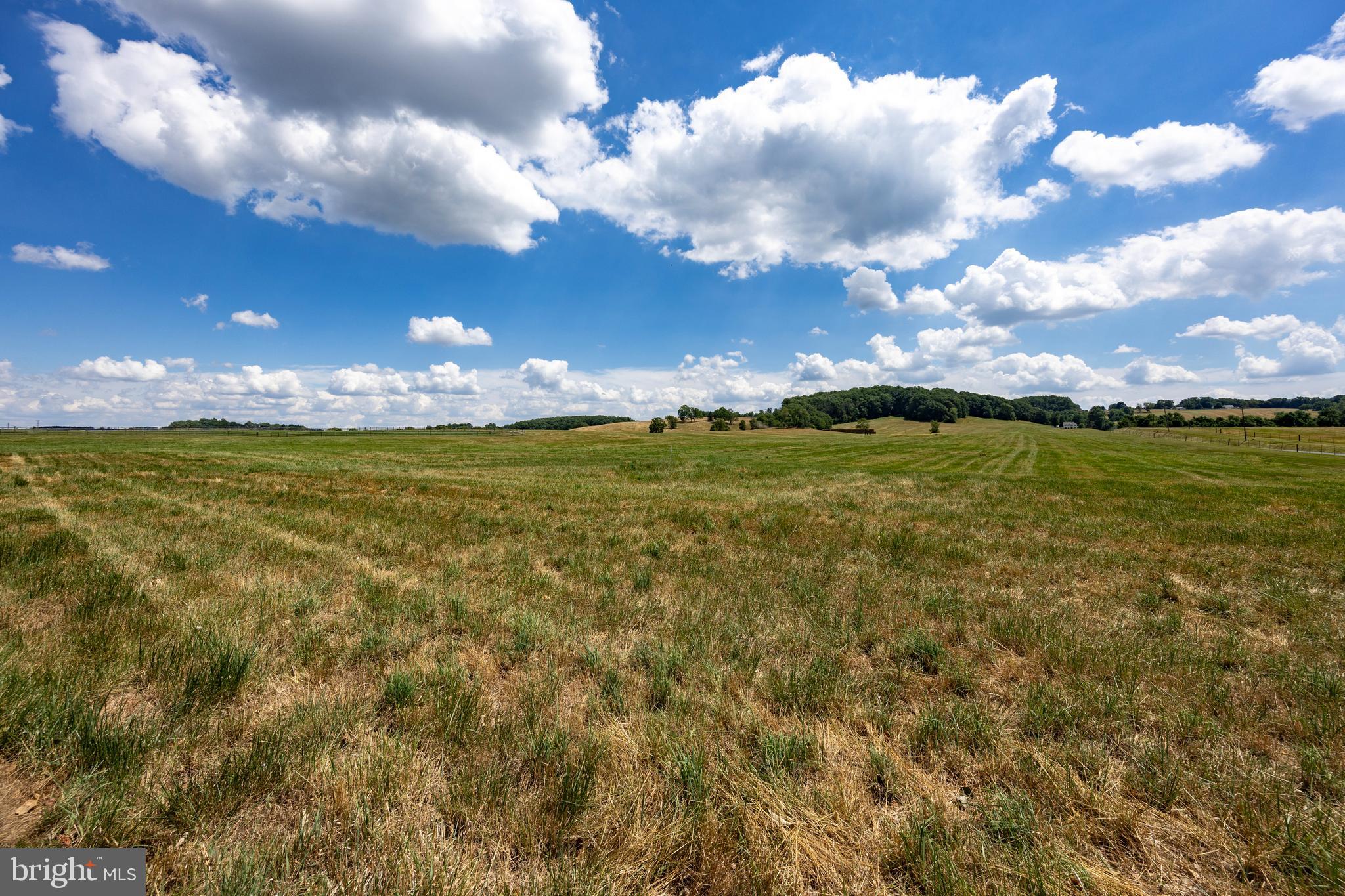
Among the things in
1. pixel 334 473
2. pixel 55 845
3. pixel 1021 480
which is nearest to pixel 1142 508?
pixel 1021 480

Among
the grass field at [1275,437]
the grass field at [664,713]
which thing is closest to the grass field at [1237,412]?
the grass field at [1275,437]

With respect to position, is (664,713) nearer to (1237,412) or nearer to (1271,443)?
(1271,443)

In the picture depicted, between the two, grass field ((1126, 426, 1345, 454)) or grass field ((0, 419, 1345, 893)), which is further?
grass field ((1126, 426, 1345, 454))

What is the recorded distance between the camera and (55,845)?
2.33 metres

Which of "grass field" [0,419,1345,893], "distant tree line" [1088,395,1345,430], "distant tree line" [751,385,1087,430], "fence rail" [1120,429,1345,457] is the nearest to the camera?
"grass field" [0,419,1345,893]

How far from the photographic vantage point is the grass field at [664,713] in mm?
2447

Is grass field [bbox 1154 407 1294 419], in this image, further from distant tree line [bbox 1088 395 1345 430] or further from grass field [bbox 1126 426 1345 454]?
grass field [bbox 1126 426 1345 454]

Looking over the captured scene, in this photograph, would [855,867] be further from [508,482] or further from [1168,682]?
[508,482]

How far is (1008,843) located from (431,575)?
738 cm

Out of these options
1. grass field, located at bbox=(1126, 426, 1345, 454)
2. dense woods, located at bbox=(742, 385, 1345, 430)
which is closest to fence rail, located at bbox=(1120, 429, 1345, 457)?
grass field, located at bbox=(1126, 426, 1345, 454)

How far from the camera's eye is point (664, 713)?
150 inches

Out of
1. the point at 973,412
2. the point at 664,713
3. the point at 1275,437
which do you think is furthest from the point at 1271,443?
the point at 664,713

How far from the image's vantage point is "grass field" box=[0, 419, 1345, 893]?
2.45 metres

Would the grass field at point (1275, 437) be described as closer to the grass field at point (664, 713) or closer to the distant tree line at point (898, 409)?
the distant tree line at point (898, 409)
